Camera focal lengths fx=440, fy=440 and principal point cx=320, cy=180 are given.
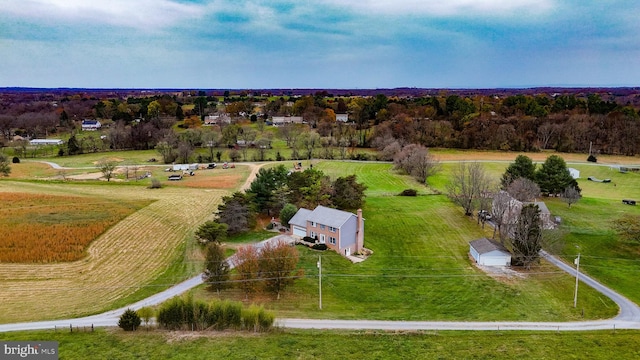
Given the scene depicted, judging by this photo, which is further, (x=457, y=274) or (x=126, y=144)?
(x=126, y=144)

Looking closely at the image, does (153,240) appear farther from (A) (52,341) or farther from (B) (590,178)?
(B) (590,178)

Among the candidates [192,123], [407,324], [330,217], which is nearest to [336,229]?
[330,217]

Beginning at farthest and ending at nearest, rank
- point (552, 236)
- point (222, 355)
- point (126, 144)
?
point (126, 144)
point (552, 236)
point (222, 355)

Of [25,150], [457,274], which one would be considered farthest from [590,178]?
[25,150]

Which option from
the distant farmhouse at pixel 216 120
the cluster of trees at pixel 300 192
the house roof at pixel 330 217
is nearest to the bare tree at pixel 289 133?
the distant farmhouse at pixel 216 120

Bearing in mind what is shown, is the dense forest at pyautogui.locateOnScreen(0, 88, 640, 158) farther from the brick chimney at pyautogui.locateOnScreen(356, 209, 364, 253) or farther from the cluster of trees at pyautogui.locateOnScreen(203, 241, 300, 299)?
the cluster of trees at pyautogui.locateOnScreen(203, 241, 300, 299)

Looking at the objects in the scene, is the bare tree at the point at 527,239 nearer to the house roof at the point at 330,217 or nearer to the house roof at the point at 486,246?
the house roof at the point at 486,246

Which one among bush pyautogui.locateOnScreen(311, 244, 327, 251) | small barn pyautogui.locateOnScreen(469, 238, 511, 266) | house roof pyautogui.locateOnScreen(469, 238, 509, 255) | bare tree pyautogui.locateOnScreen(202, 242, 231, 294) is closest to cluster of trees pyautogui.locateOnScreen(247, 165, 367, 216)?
bush pyautogui.locateOnScreen(311, 244, 327, 251)
